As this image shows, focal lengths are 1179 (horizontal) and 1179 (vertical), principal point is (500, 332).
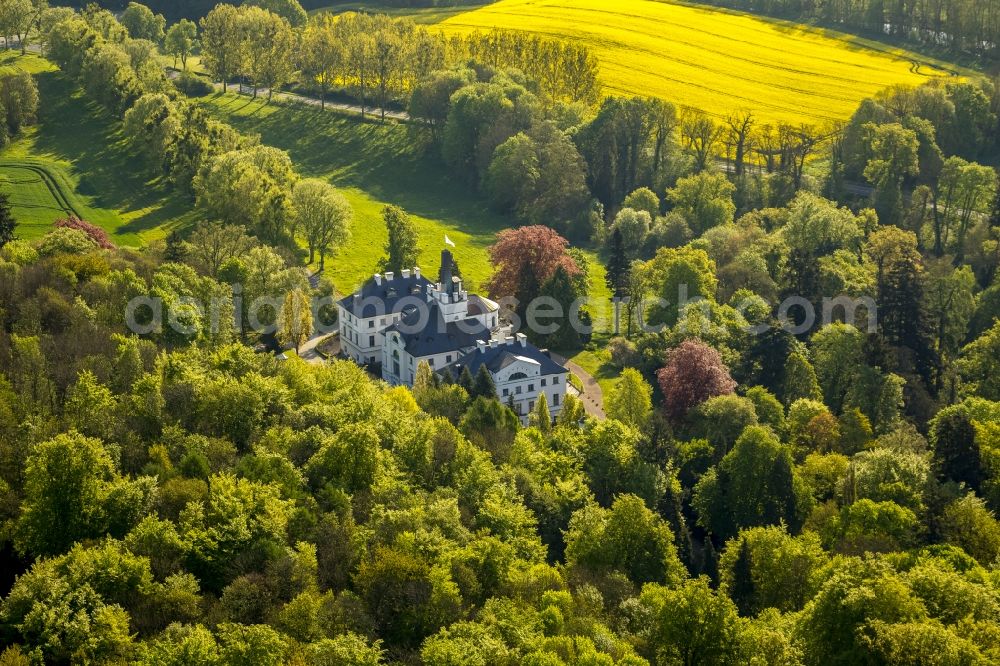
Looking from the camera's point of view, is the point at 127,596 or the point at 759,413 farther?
the point at 759,413

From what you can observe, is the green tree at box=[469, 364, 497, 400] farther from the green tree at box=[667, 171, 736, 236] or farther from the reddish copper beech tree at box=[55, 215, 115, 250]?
the green tree at box=[667, 171, 736, 236]

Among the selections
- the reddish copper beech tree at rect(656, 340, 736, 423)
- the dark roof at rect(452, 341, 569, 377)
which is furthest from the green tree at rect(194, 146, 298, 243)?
the reddish copper beech tree at rect(656, 340, 736, 423)

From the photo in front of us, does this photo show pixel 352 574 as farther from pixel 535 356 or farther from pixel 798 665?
pixel 535 356

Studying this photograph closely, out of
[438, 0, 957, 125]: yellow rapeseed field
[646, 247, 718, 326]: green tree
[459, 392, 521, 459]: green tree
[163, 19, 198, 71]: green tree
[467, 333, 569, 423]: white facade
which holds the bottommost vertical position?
[467, 333, 569, 423]: white facade

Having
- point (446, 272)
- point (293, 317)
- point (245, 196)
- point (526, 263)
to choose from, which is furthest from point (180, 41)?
point (446, 272)

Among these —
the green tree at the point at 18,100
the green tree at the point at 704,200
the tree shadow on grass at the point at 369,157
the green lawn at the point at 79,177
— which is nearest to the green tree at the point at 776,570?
the green tree at the point at 704,200

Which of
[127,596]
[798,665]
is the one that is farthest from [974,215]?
[127,596]
